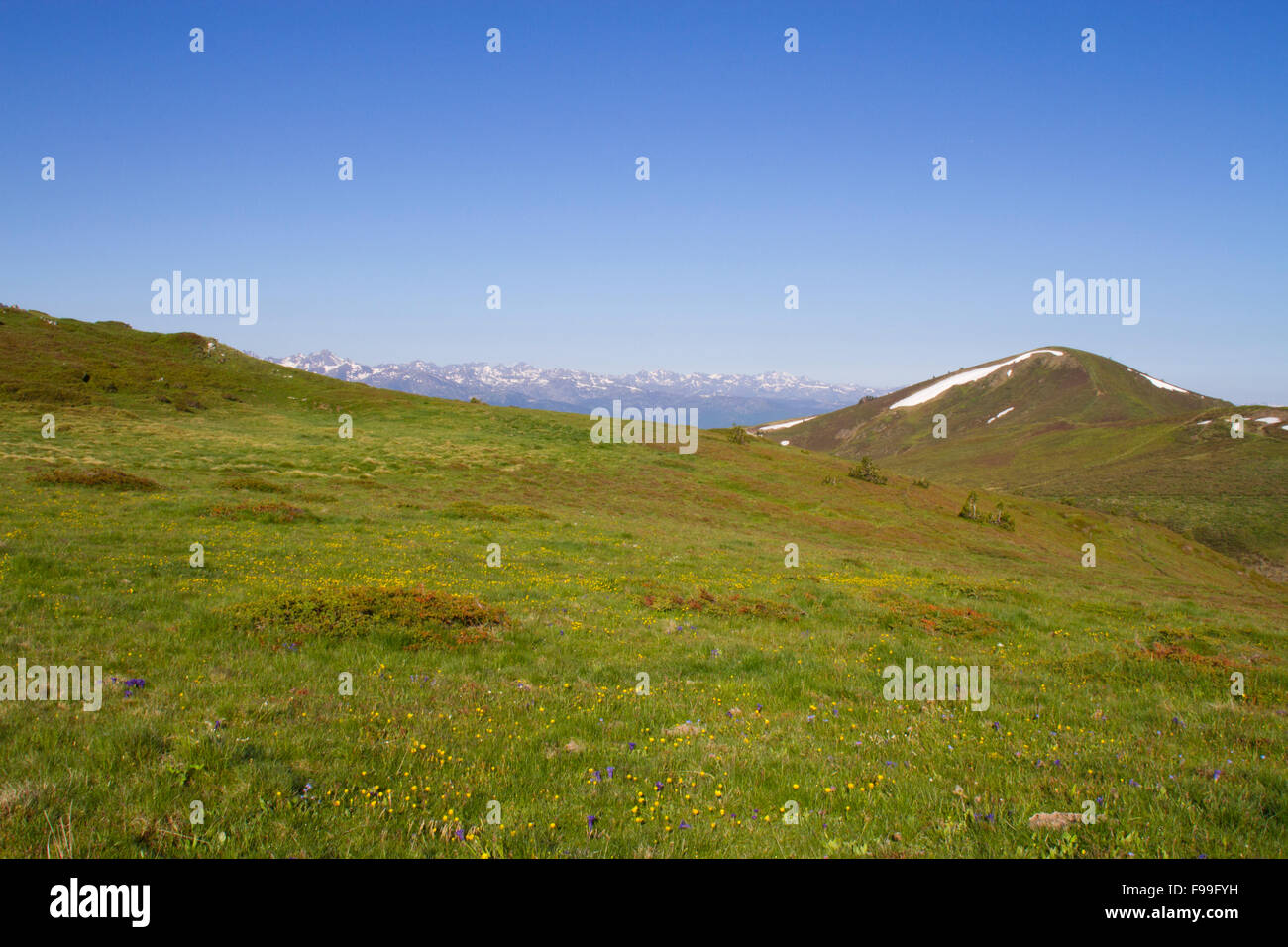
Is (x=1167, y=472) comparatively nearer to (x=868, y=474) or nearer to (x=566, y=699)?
(x=868, y=474)

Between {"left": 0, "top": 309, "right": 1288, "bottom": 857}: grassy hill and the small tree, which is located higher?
the small tree

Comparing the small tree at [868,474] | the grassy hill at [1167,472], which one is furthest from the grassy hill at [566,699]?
the grassy hill at [1167,472]

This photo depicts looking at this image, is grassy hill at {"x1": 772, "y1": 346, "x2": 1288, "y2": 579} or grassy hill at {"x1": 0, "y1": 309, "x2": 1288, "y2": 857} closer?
grassy hill at {"x1": 0, "y1": 309, "x2": 1288, "y2": 857}

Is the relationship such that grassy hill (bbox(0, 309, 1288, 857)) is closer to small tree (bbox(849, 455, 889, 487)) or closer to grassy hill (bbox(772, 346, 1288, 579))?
small tree (bbox(849, 455, 889, 487))

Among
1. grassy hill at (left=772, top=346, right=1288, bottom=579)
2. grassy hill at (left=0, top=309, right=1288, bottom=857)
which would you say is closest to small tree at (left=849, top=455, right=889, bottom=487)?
grassy hill at (left=0, top=309, right=1288, bottom=857)

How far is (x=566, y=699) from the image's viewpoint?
9.70 metres

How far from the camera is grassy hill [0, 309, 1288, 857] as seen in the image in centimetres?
576

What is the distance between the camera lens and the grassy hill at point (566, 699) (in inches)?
227

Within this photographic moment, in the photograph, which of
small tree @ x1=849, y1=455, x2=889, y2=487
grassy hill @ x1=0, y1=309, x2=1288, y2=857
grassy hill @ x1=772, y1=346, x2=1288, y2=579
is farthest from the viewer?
grassy hill @ x1=772, y1=346, x2=1288, y2=579

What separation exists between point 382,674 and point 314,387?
8712cm

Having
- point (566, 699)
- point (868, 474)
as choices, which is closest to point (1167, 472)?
point (868, 474)

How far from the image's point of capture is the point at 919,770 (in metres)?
7.52

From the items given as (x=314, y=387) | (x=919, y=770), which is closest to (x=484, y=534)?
(x=919, y=770)
